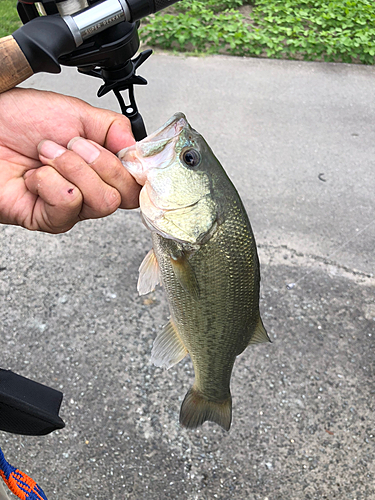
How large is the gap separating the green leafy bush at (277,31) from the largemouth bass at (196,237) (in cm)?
462

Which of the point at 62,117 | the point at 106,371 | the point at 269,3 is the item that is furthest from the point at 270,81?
the point at 62,117

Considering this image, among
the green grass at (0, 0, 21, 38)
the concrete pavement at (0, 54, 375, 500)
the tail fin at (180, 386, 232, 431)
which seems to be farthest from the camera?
the green grass at (0, 0, 21, 38)

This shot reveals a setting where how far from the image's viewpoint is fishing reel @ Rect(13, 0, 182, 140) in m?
1.14

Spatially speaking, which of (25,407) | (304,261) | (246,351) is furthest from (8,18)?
(25,407)

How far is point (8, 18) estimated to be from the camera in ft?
19.4

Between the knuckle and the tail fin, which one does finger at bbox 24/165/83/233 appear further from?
the tail fin

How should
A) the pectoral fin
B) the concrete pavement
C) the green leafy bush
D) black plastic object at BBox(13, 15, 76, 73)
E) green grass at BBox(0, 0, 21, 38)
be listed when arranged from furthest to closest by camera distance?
green grass at BBox(0, 0, 21, 38) → the green leafy bush → the concrete pavement → the pectoral fin → black plastic object at BBox(13, 15, 76, 73)

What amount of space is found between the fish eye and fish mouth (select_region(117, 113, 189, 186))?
0.04 metres

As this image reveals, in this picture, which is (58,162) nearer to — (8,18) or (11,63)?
(11,63)

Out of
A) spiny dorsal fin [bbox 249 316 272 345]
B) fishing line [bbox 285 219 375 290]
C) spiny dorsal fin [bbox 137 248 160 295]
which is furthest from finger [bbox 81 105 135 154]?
fishing line [bbox 285 219 375 290]

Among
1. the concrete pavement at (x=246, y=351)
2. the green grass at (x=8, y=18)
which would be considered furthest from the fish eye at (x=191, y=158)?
the green grass at (x=8, y=18)

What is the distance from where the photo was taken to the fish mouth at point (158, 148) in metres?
→ 1.31

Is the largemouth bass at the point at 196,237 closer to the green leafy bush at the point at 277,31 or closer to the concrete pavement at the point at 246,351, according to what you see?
the concrete pavement at the point at 246,351

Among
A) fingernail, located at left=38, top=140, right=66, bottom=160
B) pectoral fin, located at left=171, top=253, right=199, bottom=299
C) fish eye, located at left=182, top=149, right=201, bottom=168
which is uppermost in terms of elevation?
fingernail, located at left=38, top=140, right=66, bottom=160
